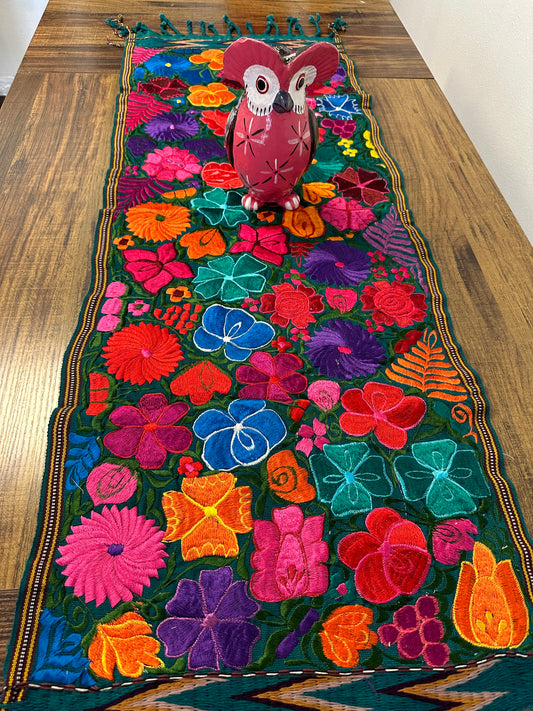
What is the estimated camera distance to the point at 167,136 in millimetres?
1150

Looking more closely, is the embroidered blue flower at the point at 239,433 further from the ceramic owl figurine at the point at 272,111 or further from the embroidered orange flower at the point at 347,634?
the ceramic owl figurine at the point at 272,111

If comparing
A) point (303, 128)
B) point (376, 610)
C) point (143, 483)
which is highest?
point (303, 128)

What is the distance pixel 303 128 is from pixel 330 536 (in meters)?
0.59

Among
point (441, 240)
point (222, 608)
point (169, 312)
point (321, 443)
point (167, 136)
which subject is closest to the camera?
point (222, 608)

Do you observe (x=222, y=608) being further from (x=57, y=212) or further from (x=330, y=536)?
(x=57, y=212)

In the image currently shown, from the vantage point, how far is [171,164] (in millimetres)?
1093

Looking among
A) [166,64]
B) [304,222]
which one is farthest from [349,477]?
[166,64]

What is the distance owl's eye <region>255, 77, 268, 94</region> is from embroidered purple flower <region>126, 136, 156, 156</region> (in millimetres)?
338

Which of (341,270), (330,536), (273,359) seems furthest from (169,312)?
(330,536)

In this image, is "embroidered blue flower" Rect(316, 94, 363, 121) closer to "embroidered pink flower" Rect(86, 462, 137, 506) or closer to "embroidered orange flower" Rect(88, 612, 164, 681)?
"embroidered pink flower" Rect(86, 462, 137, 506)

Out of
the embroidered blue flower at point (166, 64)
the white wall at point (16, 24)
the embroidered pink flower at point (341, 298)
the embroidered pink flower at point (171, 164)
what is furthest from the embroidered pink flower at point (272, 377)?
the white wall at point (16, 24)

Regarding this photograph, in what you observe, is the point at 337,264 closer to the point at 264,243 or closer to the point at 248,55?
the point at 264,243

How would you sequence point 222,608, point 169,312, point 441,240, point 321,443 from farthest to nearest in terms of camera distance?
point 441,240, point 169,312, point 321,443, point 222,608

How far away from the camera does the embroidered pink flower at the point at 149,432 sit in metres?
0.69
